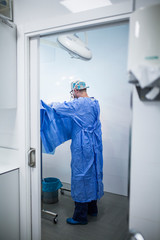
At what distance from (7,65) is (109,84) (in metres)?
1.44

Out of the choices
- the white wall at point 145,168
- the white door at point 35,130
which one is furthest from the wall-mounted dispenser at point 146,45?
the white door at point 35,130

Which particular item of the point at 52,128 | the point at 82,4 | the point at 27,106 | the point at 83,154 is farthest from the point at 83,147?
the point at 82,4

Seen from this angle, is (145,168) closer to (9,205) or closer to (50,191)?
(9,205)

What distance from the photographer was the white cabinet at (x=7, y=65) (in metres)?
1.24

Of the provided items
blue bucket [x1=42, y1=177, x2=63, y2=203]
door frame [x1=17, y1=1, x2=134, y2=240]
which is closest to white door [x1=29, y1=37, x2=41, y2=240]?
door frame [x1=17, y1=1, x2=134, y2=240]

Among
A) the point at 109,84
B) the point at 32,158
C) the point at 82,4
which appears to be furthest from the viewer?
the point at 109,84

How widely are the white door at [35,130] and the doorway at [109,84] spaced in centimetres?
84

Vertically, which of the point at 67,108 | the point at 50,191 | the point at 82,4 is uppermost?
the point at 82,4

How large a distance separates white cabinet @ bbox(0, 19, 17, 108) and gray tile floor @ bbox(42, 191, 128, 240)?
4.06 feet

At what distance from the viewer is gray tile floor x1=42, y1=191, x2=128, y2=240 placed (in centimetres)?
173

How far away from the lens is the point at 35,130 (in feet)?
4.45

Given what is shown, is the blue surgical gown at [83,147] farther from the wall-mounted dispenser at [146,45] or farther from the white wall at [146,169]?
the wall-mounted dispenser at [146,45]

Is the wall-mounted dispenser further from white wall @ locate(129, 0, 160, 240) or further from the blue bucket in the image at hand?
the blue bucket

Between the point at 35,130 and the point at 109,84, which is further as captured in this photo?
the point at 109,84
